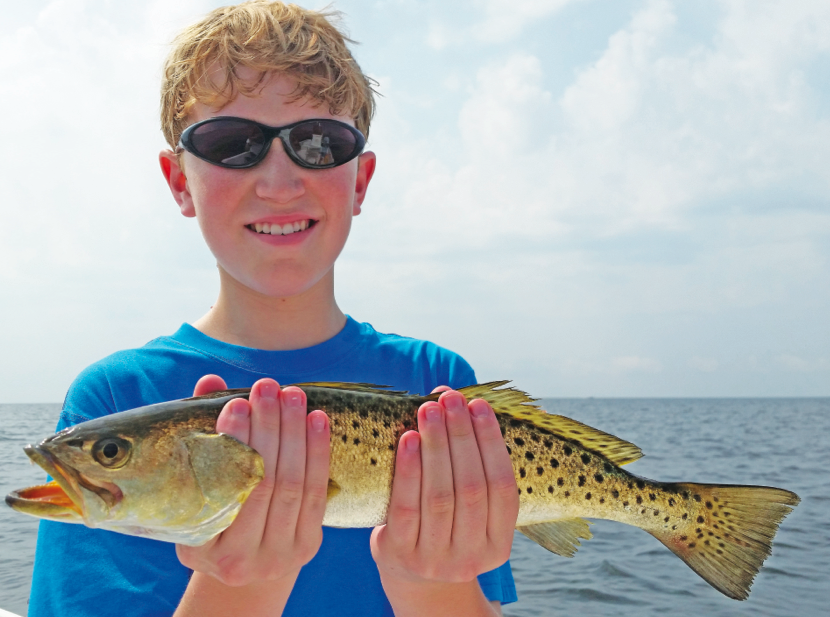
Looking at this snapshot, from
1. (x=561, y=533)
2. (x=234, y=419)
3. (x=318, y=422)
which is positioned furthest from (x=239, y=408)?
(x=561, y=533)

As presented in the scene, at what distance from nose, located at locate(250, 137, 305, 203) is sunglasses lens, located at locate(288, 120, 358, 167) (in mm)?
64

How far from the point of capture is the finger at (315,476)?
8.13 ft

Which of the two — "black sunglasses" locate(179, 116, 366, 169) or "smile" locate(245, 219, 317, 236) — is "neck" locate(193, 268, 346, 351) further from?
"black sunglasses" locate(179, 116, 366, 169)

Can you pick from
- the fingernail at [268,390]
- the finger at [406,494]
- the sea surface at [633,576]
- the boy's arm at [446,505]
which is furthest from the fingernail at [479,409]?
the sea surface at [633,576]

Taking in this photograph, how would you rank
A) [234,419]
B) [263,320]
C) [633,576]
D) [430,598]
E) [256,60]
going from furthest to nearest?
1. [633,576]
2. [263,320]
3. [256,60]
4. [430,598]
5. [234,419]

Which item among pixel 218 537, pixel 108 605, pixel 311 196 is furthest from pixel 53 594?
pixel 311 196

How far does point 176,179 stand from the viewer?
3.69 m

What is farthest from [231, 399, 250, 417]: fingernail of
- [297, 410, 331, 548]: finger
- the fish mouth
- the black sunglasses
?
the black sunglasses

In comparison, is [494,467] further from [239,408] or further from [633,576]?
[633,576]

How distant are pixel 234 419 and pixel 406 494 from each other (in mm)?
752

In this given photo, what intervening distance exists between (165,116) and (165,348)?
1.37 metres

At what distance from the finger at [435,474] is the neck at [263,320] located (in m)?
1.21

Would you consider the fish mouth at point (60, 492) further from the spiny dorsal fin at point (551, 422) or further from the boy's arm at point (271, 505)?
the spiny dorsal fin at point (551, 422)

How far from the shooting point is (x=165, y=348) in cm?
335
